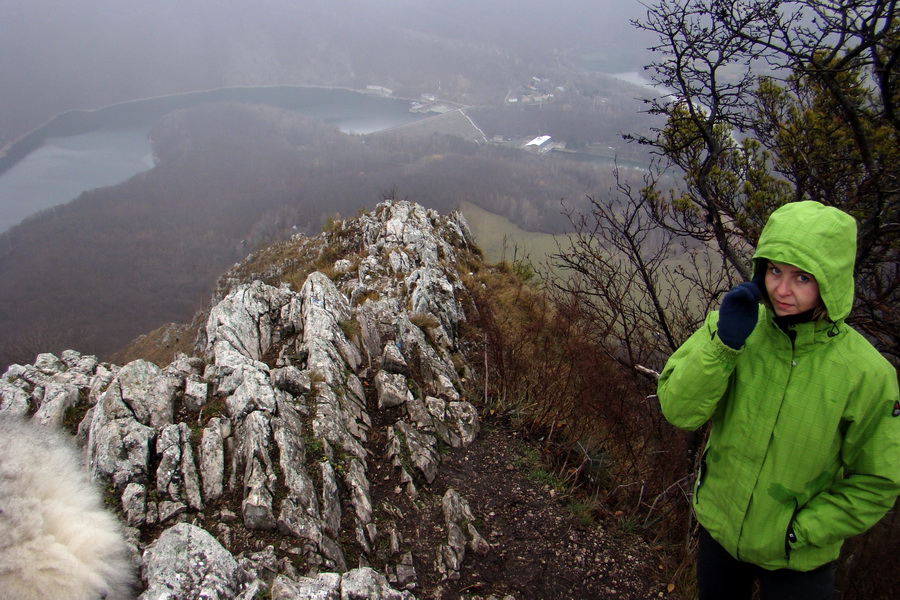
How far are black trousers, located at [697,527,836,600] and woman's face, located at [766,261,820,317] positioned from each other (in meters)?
1.37

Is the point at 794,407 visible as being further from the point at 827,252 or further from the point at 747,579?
the point at 747,579

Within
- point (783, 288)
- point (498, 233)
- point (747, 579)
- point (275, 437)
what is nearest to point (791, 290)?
point (783, 288)

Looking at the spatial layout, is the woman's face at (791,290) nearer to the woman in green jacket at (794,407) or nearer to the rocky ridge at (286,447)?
the woman in green jacket at (794,407)

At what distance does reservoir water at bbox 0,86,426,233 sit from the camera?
84875 mm

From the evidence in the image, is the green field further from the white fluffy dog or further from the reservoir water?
the reservoir water

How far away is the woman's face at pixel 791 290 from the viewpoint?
7.11 ft

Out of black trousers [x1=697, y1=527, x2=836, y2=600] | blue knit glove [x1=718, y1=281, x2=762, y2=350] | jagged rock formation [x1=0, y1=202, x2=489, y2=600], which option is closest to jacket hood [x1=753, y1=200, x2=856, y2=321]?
blue knit glove [x1=718, y1=281, x2=762, y2=350]

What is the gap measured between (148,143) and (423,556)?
425ft

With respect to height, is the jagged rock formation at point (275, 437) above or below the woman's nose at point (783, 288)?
below

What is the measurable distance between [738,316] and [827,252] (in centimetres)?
46

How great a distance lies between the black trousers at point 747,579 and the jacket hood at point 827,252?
54.0 inches

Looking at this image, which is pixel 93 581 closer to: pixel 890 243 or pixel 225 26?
pixel 890 243

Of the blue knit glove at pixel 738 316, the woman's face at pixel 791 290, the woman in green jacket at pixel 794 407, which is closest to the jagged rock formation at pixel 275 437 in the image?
the woman in green jacket at pixel 794 407

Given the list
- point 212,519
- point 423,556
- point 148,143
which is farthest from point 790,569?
point 148,143
